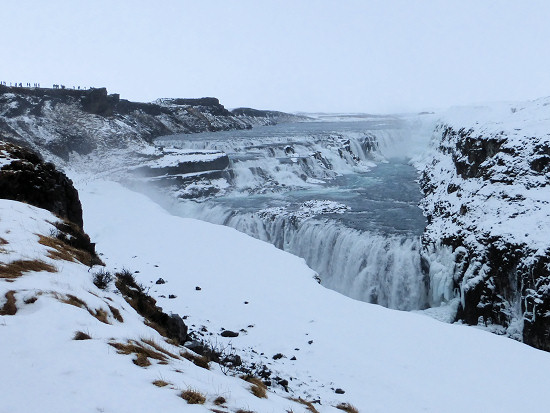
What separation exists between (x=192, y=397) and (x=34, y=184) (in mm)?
7845

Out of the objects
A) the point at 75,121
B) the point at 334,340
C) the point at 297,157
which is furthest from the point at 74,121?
the point at 334,340

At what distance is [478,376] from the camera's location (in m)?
6.35

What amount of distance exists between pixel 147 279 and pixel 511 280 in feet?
37.1

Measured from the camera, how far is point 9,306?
4.08 meters

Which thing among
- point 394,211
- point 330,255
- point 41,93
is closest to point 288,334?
point 330,255

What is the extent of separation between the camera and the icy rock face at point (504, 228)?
12.1 m

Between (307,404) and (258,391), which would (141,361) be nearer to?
(258,391)

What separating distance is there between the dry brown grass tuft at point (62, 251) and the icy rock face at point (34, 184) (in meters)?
2.88

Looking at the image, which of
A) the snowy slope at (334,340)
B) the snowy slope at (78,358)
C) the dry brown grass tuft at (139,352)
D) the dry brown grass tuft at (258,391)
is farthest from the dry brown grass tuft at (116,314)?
the snowy slope at (334,340)

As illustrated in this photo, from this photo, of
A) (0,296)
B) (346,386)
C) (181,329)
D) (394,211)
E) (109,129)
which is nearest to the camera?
(0,296)

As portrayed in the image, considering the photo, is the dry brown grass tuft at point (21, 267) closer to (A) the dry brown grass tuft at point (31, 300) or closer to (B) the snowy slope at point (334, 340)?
(A) the dry brown grass tuft at point (31, 300)

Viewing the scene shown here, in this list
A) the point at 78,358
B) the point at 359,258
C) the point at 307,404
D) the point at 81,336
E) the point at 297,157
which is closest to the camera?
the point at 78,358

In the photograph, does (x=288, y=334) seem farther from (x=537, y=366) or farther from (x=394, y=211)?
(x=394, y=211)

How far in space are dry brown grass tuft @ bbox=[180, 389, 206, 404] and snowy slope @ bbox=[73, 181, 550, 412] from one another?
84.1 inches
